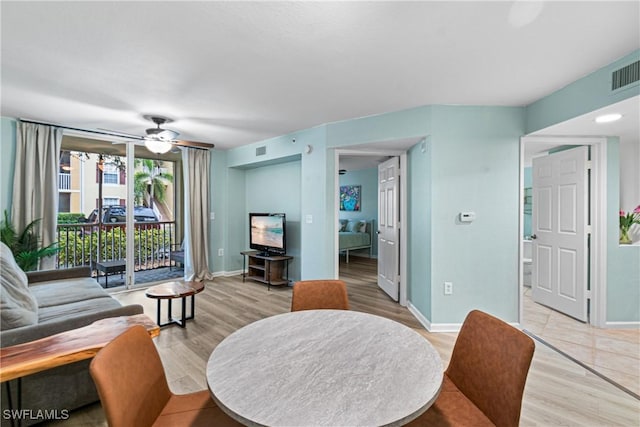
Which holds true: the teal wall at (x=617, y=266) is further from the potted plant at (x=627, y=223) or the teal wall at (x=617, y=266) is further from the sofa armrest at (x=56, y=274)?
the sofa armrest at (x=56, y=274)

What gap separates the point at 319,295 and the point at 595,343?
287 centimetres

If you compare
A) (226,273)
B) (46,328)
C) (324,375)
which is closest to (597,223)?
(324,375)

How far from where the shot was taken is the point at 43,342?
1627mm

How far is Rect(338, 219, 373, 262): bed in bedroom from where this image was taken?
7195 millimetres

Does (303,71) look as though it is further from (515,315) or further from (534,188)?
(534,188)

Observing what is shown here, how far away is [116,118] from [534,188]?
18.0 feet

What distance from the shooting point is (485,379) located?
128 centimetres

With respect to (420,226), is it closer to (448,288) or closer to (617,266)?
(448,288)

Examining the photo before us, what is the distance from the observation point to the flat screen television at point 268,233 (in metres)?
4.81

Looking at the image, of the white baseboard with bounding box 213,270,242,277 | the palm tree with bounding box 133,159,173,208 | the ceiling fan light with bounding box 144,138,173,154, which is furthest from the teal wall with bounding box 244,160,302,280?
the ceiling fan light with bounding box 144,138,173,154

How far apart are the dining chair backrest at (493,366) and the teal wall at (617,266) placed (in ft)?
9.98

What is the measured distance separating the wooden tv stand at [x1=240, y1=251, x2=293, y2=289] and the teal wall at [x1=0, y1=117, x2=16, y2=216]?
315 centimetres

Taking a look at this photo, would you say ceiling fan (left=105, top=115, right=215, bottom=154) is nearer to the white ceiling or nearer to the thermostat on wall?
the white ceiling

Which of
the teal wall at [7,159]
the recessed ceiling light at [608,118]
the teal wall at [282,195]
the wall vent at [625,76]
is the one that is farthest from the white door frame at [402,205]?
the teal wall at [7,159]
